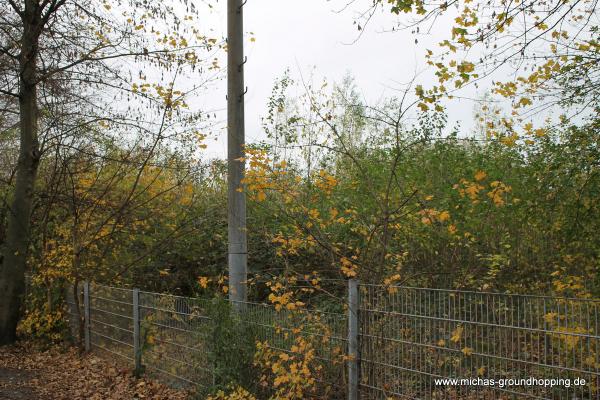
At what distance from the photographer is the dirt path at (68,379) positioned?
6840 millimetres

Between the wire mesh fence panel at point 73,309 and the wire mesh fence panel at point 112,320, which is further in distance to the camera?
the wire mesh fence panel at point 73,309

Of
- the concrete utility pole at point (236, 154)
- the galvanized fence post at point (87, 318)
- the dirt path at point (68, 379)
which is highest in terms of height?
the concrete utility pole at point (236, 154)

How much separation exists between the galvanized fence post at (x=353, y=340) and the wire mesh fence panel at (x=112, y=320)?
13.0ft

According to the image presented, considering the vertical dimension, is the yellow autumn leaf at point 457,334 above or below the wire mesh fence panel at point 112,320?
above

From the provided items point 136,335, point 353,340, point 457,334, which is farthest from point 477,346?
point 136,335

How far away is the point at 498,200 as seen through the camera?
4887 millimetres

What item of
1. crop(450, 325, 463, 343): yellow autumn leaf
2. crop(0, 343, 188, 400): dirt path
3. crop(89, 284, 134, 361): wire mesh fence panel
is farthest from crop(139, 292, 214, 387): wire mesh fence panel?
crop(450, 325, 463, 343): yellow autumn leaf

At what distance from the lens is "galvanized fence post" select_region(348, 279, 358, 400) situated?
4.57 metres

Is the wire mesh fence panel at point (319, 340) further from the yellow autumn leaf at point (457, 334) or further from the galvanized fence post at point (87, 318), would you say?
the galvanized fence post at point (87, 318)

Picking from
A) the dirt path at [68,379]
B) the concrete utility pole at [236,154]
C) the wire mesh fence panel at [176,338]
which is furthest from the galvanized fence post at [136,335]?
the concrete utility pole at [236,154]

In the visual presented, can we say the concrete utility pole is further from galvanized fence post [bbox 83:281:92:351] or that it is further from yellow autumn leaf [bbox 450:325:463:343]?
galvanized fence post [bbox 83:281:92:351]

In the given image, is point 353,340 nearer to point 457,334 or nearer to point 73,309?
point 457,334

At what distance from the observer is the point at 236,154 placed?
6.34 m

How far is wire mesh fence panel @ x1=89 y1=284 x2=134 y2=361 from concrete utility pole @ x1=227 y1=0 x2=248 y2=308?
82.9 inches
